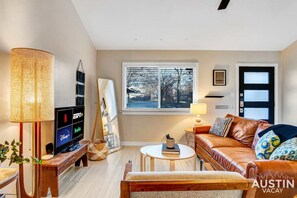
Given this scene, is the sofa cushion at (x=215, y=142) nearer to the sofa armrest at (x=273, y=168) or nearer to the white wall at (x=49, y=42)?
the sofa armrest at (x=273, y=168)

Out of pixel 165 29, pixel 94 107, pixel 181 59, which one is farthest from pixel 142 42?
pixel 94 107

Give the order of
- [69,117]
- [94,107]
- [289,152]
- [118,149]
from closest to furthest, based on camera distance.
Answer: [289,152] → [69,117] → [118,149] → [94,107]

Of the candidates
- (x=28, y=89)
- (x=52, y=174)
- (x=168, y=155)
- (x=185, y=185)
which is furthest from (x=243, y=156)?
(x=28, y=89)

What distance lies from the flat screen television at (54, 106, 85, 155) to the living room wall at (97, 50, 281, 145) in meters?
1.76

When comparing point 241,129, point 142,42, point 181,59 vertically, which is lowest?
point 241,129

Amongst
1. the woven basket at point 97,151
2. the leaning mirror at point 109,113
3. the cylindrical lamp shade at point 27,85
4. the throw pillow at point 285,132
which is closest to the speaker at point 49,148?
the cylindrical lamp shade at point 27,85

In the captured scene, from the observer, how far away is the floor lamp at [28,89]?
186 centimetres

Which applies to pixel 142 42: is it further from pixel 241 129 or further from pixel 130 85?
pixel 241 129

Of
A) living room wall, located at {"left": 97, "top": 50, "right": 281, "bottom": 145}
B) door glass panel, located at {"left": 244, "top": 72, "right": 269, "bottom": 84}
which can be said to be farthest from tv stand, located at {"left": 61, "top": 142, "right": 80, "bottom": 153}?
door glass panel, located at {"left": 244, "top": 72, "right": 269, "bottom": 84}

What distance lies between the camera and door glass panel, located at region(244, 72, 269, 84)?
17.3ft

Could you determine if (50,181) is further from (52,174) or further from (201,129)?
(201,129)

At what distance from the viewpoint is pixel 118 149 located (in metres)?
4.78

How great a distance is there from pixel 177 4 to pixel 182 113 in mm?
2619

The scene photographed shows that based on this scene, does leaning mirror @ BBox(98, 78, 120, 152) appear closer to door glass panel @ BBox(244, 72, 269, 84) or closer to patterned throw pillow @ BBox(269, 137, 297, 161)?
patterned throw pillow @ BBox(269, 137, 297, 161)
